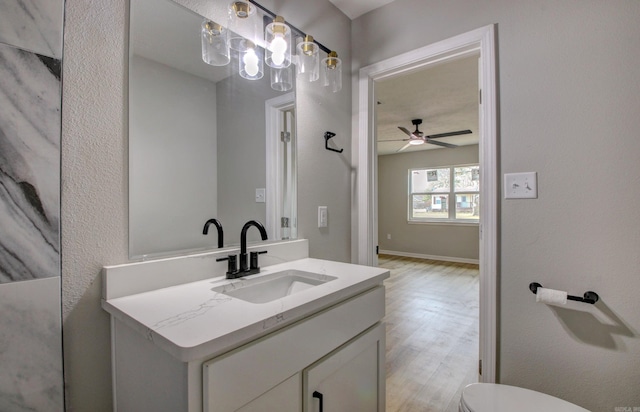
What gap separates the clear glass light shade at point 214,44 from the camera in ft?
3.85

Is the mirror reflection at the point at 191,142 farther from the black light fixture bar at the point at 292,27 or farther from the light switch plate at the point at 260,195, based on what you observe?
the black light fixture bar at the point at 292,27

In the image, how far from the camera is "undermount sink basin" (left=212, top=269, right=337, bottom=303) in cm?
107

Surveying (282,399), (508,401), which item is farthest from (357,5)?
(508,401)

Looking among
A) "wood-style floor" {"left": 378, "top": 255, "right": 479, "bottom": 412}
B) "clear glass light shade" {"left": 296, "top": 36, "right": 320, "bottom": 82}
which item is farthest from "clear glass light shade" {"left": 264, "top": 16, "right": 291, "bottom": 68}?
"wood-style floor" {"left": 378, "top": 255, "right": 479, "bottom": 412}

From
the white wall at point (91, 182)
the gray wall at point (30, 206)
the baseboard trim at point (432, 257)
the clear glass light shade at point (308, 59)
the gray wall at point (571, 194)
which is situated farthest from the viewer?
the baseboard trim at point (432, 257)

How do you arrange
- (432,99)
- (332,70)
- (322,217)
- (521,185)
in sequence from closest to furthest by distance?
(521,185) → (332,70) → (322,217) → (432,99)

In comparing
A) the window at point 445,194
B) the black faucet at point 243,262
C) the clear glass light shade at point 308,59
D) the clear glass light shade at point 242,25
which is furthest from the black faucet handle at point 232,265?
the window at point 445,194

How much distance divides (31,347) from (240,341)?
582mm

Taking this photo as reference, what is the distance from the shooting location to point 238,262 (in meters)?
1.22

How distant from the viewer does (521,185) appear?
1.38 metres

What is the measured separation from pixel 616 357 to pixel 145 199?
1.98 meters

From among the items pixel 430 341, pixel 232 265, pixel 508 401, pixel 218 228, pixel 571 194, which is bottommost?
pixel 430 341

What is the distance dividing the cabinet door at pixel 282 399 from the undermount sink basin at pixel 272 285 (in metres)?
0.39

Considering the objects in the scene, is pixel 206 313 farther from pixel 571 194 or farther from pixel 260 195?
pixel 571 194
